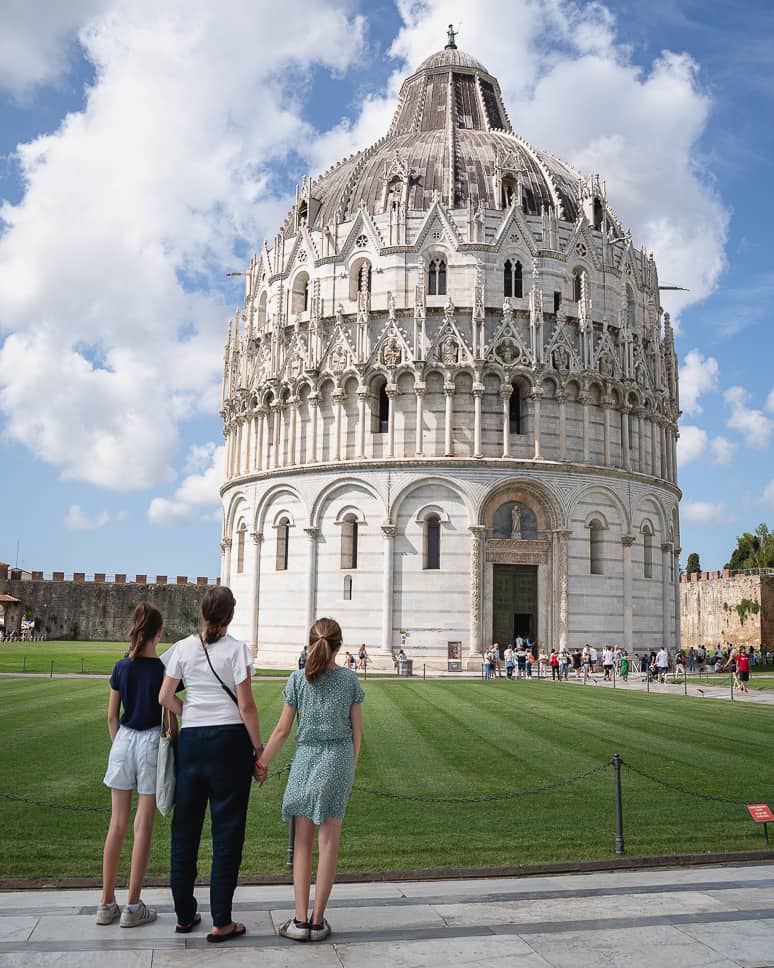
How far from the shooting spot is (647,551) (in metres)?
50.0

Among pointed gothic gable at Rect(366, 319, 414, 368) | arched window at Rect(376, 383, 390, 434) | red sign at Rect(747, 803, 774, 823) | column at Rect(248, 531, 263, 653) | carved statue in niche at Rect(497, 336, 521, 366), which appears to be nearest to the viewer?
red sign at Rect(747, 803, 774, 823)

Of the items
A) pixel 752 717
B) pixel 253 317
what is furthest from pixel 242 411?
pixel 752 717

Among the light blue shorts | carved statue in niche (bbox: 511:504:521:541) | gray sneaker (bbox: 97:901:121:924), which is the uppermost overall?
carved statue in niche (bbox: 511:504:521:541)

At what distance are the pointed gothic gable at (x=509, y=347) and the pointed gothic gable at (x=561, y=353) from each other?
1256 mm

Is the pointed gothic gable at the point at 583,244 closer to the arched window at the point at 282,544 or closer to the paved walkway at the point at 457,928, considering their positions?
the arched window at the point at 282,544

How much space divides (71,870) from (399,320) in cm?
4023

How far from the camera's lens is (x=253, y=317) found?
55250 mm

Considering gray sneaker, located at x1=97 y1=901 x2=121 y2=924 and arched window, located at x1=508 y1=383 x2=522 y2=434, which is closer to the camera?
gray sneaker, located at x1=97 y1=901 x2=121 y2=924

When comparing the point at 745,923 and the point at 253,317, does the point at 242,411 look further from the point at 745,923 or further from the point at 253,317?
the point at 745,923

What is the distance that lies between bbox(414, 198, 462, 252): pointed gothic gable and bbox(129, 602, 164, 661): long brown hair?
1665 inches

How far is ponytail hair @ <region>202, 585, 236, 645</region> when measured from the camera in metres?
7.45

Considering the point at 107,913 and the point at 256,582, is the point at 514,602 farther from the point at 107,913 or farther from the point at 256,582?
the point at 107,913

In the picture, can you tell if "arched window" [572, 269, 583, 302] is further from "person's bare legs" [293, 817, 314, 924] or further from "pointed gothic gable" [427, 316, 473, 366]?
"person's bare legs" [293, 817, 314, 924]

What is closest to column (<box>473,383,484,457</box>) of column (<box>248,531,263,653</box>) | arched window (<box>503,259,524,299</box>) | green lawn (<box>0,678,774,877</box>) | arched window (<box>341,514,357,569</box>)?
arched window (<box>503,259,524,299</box>)
